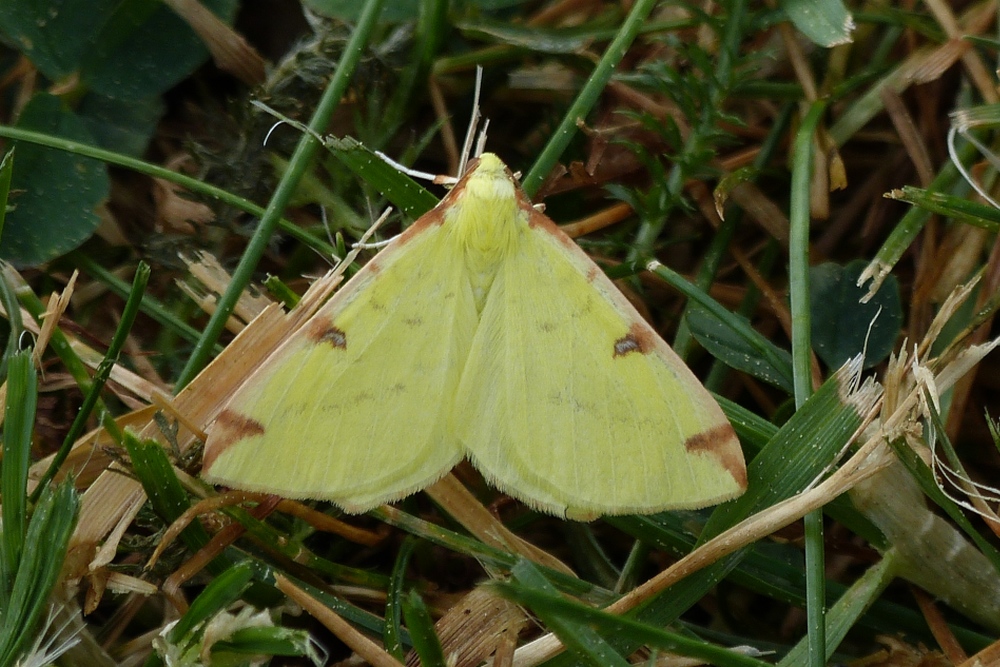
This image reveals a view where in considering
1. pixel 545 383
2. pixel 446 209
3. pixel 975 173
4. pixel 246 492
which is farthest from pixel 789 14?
pixel 246 492

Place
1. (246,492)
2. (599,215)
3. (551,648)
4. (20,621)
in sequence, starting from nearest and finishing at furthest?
(20,621), (551,648), (246,492), (599,215)

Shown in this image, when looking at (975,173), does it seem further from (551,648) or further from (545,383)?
(551,648)

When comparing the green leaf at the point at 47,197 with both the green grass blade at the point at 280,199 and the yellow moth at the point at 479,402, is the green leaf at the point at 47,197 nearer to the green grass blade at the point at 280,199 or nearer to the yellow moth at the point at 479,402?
the green grass blade at the point at 280,199

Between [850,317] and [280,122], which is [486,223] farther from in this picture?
[850,317]

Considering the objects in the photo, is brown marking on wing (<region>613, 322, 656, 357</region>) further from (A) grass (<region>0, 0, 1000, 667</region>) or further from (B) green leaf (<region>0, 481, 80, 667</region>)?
(B) green leaf (<region>0, 481, 80, 667</region>)

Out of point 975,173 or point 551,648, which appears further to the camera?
point 975,173

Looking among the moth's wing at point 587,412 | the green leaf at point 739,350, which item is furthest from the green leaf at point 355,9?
the green leaf at point 739,350
